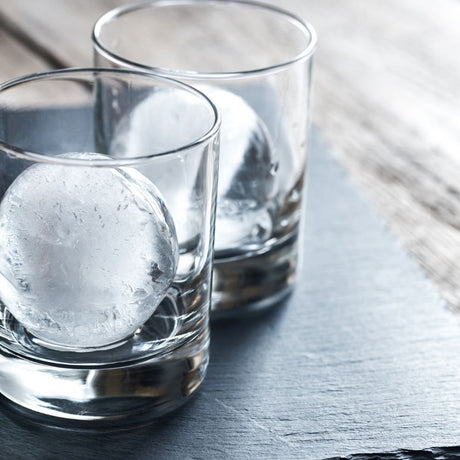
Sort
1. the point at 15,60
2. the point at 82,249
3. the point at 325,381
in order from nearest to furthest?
the point at 82,249
the point at 325,381
the point at 15,60

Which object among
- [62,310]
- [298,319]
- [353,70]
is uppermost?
[62,310]

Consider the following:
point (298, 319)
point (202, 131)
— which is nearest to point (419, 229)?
point (298, 319)

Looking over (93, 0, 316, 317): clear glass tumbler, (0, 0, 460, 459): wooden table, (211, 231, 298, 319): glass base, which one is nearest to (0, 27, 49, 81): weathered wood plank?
(0, 0, 460, 459): wooden table

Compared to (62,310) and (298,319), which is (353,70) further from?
(62,310)

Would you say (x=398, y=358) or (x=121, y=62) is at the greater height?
(x=121, y=62)

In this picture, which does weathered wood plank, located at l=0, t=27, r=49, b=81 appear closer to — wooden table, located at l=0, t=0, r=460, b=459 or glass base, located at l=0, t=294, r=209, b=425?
wooden table, located at l=0, t=0, r=460, b=459

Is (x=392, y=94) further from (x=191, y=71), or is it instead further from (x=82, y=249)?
(x=82, y=249)

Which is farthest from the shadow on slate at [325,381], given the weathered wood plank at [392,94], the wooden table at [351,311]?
the weathered wood plank at [392,94]

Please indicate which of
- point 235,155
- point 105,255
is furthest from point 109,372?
point 235,155
